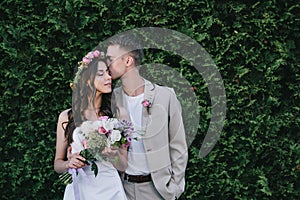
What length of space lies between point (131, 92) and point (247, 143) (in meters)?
1.54

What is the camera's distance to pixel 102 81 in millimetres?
3646

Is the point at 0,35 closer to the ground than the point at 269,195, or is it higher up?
higher up

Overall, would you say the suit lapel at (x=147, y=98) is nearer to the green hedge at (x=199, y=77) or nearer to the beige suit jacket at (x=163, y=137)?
the beige suit jacket at (x=163, y=137)

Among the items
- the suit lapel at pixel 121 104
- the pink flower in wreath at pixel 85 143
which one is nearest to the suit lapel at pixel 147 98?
the suit lapel at pixel 121 104

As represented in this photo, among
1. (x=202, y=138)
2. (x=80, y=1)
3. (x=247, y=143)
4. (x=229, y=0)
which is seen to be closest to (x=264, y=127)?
(x=247, y=143)

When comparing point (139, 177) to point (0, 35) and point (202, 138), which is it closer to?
point (202, 138)

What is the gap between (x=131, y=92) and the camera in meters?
3.88

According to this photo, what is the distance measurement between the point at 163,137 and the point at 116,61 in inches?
24.2

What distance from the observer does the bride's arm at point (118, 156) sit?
3.51 meters

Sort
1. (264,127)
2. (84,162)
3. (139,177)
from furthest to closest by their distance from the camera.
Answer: (264,127) < (139,177) < (84,162)

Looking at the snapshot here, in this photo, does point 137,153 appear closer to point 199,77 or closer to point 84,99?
point 84,99

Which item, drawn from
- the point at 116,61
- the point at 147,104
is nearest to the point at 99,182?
the point at 147,104

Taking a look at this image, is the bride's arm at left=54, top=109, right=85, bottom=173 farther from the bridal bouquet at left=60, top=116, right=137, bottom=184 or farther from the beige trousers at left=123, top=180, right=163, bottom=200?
the beige trousers at left=123, top=180, right=163, bottom=200

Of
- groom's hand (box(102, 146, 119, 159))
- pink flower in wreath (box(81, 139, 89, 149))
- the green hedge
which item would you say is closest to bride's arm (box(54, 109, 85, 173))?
pink flower in wreath (box(81, 139, 89, 149))
